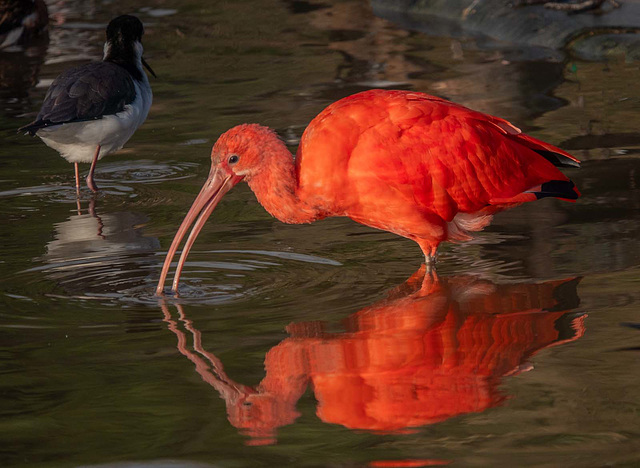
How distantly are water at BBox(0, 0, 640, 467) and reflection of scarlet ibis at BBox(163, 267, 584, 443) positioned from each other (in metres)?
0.02

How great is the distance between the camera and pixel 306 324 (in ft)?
22.0

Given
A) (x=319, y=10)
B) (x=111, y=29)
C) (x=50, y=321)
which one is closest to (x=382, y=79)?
(x=111, y=29)

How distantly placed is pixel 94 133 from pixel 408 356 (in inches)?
198

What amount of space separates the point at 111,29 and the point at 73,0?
1151cm

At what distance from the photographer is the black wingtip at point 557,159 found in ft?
25.5

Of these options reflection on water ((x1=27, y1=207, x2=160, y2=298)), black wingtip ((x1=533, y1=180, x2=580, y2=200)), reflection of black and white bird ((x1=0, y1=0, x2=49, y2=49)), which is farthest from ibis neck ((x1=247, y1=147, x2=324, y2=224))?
reflection of black and white bird ((x1=0, y1=0, x2=49, y2=49))

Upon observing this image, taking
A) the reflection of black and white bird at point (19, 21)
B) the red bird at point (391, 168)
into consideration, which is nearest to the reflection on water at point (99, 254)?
the red bird at point (391, 168)

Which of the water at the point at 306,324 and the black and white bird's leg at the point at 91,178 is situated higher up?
the black and white bird's leg at the point at 91,178

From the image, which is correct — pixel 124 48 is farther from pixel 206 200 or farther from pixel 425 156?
pixel 425 156

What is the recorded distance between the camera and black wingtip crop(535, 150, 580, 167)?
7766 millimetres

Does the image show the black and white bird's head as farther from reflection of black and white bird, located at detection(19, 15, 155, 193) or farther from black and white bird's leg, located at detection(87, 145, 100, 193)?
black and white bird's leg, located at detection(87, 145, 100, 193)

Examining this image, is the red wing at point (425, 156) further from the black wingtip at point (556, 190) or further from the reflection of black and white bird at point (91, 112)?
the reflection of black and white bird at point (91, 112)

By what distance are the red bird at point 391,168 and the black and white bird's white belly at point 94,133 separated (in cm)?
278

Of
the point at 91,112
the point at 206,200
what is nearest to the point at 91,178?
the point at 91,112
